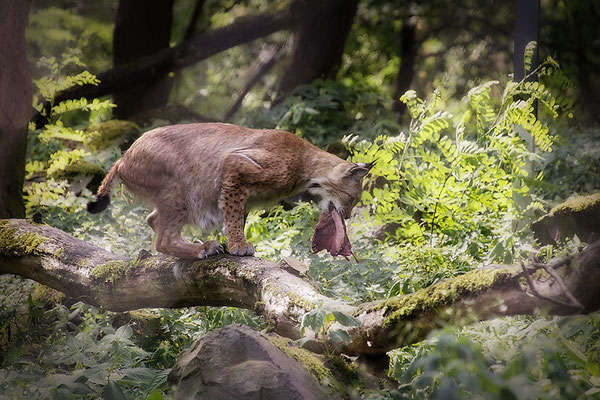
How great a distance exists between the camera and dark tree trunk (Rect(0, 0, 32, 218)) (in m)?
6.10

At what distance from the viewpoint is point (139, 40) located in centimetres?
1095

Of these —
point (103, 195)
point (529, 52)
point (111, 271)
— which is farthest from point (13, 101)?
point (529, 52)

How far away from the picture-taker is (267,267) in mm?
4090

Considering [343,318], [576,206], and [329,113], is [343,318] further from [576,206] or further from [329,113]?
[329,113]

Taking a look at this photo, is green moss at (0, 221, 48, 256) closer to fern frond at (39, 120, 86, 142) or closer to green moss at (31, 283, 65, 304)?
green moss at (31, 283, 65, 304)

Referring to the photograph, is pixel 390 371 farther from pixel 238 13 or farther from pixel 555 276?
pixel 238 13

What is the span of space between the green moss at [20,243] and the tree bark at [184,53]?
513 cm

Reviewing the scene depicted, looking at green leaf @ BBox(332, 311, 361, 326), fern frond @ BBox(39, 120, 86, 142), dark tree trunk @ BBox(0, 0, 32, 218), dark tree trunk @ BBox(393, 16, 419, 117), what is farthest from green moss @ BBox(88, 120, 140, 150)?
green leaf @ BBox(332, 311, 361, 326)

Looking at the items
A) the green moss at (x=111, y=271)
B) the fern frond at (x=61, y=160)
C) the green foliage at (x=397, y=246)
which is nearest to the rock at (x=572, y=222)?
the green foliage at (x=397, y=246)

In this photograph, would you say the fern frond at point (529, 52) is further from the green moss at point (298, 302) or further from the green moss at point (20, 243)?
the green moss at point (20, 243)

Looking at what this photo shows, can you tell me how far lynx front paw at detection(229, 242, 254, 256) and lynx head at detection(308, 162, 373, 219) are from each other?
28.2 inches

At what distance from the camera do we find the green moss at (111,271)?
461 centimetres

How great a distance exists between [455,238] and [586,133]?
4.43 meters

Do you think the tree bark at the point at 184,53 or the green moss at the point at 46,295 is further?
the tree bark at the point at 184,53
